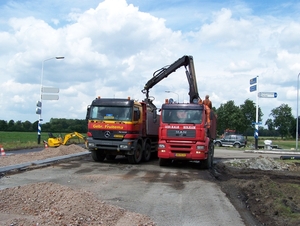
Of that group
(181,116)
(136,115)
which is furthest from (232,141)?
(181,116)

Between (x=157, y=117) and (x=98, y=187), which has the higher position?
(x=157, y=117)

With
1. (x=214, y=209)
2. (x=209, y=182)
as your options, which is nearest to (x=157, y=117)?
(x=209, y=182)

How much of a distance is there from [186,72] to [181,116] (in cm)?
503

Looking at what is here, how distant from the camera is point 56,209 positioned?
22.6 feet

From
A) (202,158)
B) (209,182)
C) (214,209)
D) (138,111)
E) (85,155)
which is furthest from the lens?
(85,155)

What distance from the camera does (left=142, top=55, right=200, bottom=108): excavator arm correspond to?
21.2 meters

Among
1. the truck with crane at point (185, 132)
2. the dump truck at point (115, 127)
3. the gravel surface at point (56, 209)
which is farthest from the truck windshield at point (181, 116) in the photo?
the gravel surface at point (56, 209)

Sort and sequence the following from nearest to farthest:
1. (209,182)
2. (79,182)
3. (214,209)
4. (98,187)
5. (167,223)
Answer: (167,223)
(214,209)
(98,187)
(79,182)
(209,182)

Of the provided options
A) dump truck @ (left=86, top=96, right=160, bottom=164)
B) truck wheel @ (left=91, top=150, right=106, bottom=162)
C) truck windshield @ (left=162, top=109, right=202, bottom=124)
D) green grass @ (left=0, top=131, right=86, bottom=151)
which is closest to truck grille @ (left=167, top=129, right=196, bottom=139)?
truck windshield @ (left=162, top=109, right=202, bottom=124)

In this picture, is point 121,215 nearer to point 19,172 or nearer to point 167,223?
point 167,223

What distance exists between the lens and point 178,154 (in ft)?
55.9

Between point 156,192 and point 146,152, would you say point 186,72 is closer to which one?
point 146,152

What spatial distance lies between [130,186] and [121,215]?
438cm

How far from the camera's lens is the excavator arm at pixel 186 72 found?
21250 millimetres
